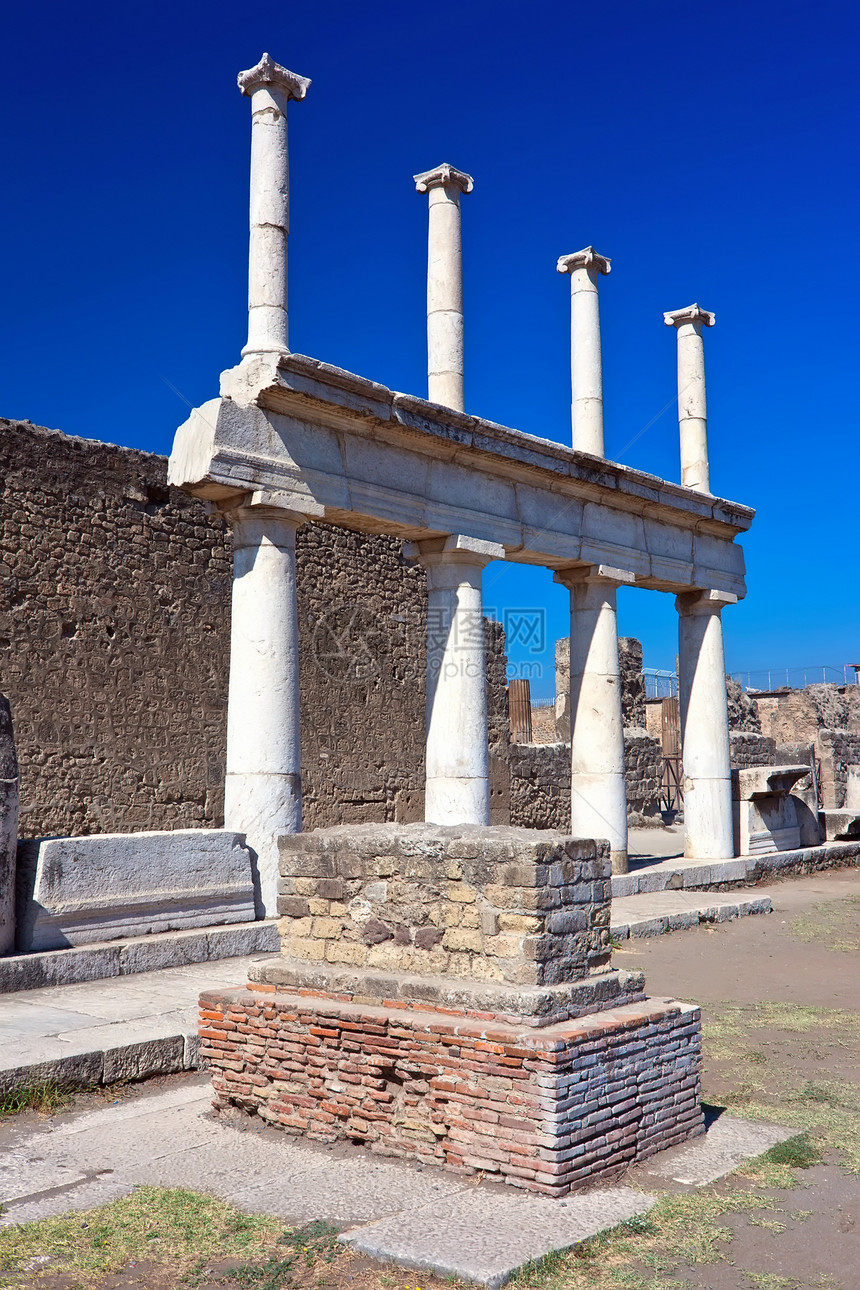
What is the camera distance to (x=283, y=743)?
820 cm

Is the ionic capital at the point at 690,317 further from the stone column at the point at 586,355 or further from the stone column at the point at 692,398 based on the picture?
the stone column at the point at 586,355

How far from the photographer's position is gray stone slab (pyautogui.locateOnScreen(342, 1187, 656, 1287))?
10.5 ft

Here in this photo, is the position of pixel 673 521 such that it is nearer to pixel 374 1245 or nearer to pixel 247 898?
pixel 247 898

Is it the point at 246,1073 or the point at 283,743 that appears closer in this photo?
the point at 246,1073

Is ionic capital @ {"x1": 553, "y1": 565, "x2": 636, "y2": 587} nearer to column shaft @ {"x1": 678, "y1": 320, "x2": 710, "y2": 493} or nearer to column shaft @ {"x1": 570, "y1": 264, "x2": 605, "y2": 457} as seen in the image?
column shaft @ {"x1": 570, "y1": 264, "x2": 605, "y2": 457}

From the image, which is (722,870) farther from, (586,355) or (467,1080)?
(467,1080)

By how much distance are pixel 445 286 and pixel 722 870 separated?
7334 millimetres

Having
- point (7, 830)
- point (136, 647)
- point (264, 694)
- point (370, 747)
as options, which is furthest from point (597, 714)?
point (7, 830)

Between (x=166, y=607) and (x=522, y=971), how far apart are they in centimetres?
893

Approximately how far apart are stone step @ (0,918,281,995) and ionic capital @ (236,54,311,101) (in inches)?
250

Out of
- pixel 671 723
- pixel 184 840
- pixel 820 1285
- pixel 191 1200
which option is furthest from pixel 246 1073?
pixel 671 723

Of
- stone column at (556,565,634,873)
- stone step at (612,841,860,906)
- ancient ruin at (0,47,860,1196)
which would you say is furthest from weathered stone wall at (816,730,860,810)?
stone column at (556,565,634,873)

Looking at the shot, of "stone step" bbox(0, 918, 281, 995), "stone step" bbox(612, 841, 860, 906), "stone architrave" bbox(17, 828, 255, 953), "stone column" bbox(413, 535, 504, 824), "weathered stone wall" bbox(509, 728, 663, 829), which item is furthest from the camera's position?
"weathered stone wall" bbox(509, 728, 663, 829)

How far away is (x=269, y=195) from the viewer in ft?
28.2
